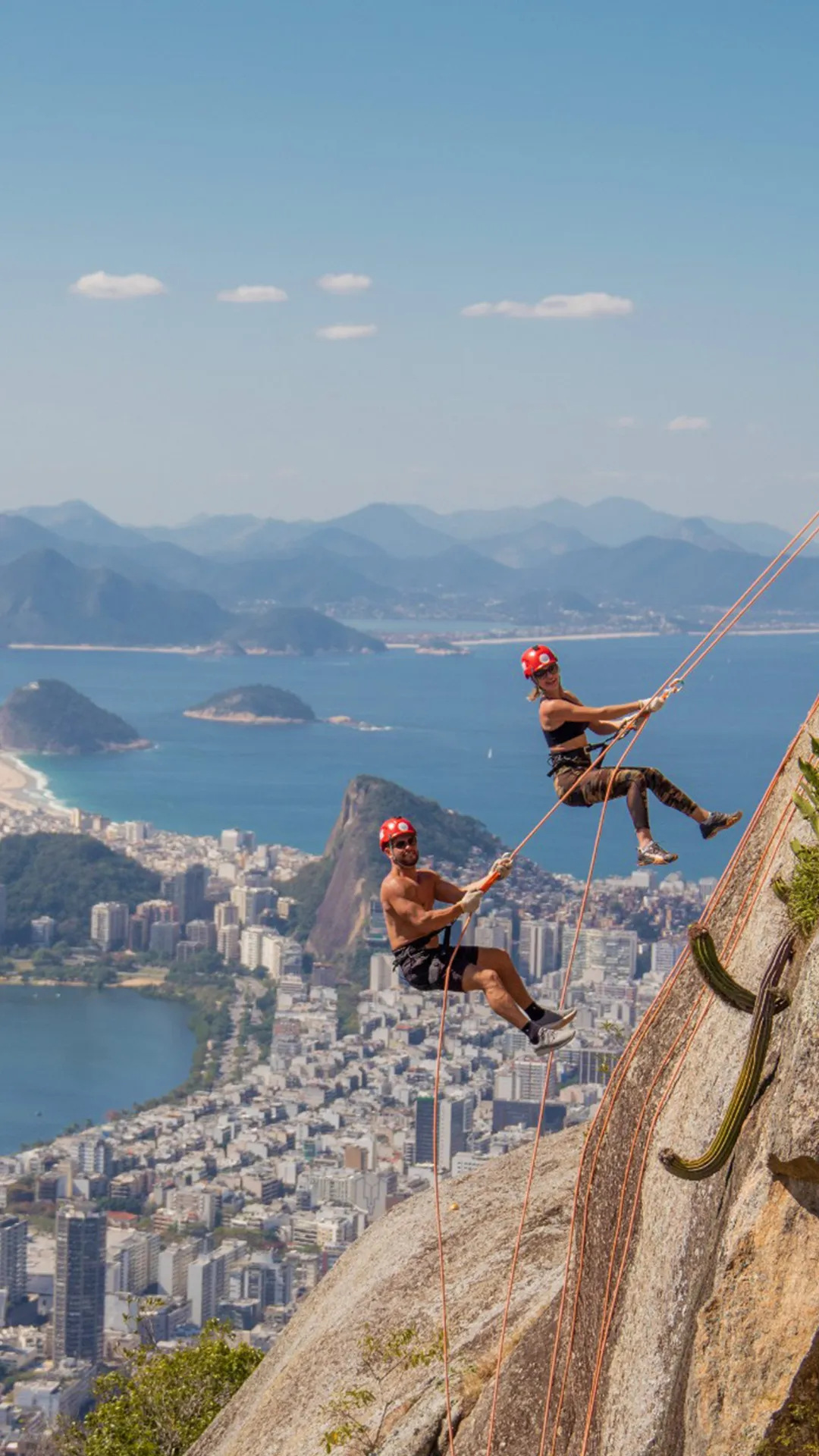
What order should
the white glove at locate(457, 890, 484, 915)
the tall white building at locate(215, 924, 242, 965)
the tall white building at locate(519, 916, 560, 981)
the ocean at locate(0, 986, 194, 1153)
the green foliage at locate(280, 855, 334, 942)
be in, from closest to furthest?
the white glove at locate(457, 890, 484, 915) < the ocean at locate(0, 986, 194, 1153) < the tall white building at locate(519, 916, 560, 981) < the tall white building at locate(215, 924, 242, 965) < the green foliage at locate(280, 855, 334, 942)

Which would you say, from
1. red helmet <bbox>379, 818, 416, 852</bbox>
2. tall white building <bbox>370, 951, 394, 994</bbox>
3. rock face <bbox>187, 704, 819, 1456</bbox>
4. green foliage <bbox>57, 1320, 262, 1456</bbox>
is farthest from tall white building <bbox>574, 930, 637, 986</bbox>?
red helmet <bbox>379, 818, 416, 852</bbox>

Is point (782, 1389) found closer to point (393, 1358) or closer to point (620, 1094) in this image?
point (620, 1094)

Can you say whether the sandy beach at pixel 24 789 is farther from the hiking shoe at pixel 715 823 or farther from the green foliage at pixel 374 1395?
the hiking shoe at pixel 715 823

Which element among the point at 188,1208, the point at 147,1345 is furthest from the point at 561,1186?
the point at 188,1208

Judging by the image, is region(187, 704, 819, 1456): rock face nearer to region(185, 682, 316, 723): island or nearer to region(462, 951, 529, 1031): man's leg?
region(462, 951, 529, 1031): man's leg

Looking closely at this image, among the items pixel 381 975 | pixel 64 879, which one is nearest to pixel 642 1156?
pixel 381 975

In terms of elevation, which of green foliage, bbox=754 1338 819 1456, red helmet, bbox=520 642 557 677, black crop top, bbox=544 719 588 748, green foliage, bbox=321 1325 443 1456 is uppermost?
red helmet, bbox=520 642 557 677

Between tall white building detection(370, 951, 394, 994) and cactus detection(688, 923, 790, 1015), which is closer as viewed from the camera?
cactus detection(688, 923, 790, 1015)

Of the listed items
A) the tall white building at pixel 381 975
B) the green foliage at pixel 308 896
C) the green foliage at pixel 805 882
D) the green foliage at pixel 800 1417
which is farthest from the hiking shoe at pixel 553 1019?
the green foliage at pixel 308 896
